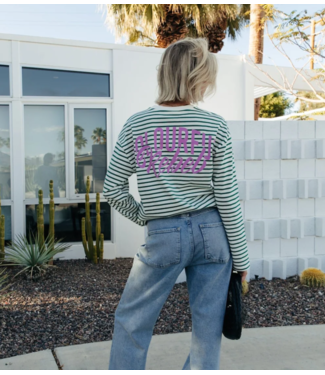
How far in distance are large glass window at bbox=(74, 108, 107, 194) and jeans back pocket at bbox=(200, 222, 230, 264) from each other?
499 centimetres

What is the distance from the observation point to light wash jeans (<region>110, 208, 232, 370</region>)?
1.96m

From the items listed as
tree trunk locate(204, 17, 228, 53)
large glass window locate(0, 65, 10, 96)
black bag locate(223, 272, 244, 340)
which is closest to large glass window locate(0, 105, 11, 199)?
large glass window locate(0, 65, 10, 96)

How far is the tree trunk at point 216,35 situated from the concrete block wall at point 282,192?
30.5ft

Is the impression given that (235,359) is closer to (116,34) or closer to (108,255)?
(108,255)

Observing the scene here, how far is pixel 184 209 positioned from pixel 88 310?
2.51 m

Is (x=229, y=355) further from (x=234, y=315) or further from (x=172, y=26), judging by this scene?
(x=172, y=26)

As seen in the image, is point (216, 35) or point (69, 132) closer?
point (69, 132)

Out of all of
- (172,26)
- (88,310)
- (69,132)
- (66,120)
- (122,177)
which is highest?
(172,26)

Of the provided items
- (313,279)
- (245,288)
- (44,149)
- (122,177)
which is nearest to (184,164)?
(122,177)

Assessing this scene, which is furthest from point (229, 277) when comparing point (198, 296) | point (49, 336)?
point (49, 336)

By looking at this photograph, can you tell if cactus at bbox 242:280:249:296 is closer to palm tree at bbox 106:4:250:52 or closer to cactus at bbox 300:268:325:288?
cactus at bbox 300:268:325:288

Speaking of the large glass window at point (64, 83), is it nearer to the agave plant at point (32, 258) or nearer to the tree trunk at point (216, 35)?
the agave plant at point (32, 258)

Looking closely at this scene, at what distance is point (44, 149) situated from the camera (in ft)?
22.3

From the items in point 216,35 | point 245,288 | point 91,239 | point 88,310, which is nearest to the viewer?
point 88,310
